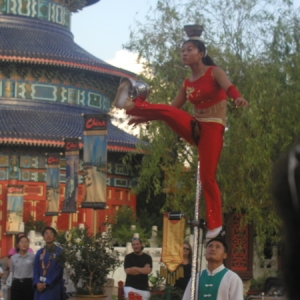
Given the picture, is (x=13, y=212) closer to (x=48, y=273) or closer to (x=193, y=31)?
(x=48, y=273)

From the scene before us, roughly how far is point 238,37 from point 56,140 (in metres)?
12.7

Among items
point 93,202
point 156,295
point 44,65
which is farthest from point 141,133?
point 44,65

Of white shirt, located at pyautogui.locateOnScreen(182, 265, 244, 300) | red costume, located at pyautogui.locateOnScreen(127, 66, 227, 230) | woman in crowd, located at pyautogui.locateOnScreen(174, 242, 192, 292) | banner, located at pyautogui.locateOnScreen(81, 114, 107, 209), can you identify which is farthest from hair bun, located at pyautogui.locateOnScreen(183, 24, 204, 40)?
banner, located at pyautogui.locateOnScreen(81, 114, 107, 209)

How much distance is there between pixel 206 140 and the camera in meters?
5.65

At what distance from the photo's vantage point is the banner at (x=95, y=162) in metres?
16.0

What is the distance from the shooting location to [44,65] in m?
32.6

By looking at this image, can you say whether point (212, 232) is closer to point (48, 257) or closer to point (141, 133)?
point (48, 257)

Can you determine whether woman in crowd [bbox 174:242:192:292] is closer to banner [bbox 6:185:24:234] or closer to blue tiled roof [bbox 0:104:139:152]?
banner [bbox 6:185:24:234]

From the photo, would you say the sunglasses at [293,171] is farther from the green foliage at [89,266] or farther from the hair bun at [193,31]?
the green foliage at [89,266]

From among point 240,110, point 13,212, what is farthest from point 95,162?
point 13,212

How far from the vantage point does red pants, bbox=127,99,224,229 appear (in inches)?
219

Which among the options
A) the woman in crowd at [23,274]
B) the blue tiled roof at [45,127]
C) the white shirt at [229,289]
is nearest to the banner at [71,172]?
the blue tiled roof at [45,127]

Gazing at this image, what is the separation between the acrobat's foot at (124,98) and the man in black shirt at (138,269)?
467 centimetres

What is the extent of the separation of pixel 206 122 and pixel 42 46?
91.9 feet
